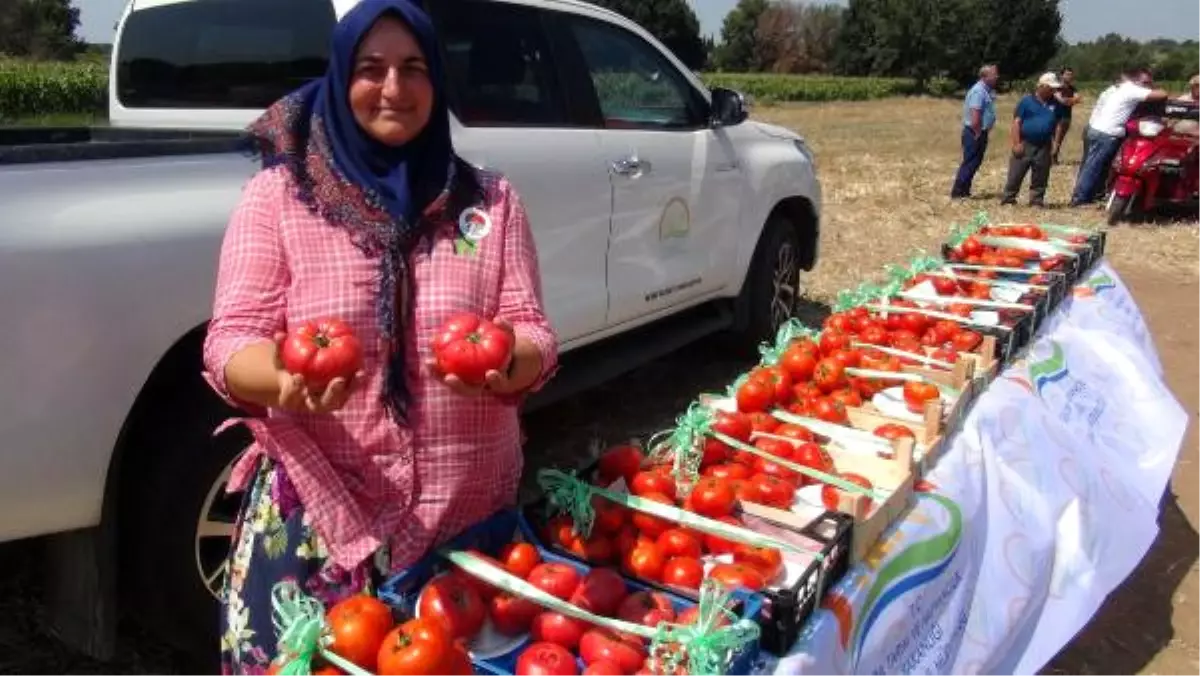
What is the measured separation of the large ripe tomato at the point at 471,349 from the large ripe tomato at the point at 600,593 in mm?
575

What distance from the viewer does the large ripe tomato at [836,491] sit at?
253 centimetres

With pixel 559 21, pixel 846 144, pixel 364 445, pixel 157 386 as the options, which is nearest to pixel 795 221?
pixel 559 21

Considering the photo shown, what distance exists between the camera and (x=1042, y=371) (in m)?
3.88

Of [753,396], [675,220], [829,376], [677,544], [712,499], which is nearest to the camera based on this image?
[677,544]

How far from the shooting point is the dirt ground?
3.32 metres

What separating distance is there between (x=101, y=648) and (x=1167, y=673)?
3.30 meters

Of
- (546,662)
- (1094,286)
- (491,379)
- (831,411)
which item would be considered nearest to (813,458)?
(831,411)

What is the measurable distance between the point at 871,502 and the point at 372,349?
1.34 meters

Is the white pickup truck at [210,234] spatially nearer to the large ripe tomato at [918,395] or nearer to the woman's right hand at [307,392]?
the woman's right hand at [307,392]

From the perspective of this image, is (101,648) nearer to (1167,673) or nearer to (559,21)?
(559,21)

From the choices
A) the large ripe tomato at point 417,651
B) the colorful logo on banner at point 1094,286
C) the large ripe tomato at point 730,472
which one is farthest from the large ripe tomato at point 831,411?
the colorful logo on banner at point 1094,286

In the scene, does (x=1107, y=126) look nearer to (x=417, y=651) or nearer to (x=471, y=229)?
(x=471, y=229)

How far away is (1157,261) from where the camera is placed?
9.54 metres

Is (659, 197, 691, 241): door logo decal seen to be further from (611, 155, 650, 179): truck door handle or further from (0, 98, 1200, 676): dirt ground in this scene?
(0, 98, 1200, 676): dirt ground
